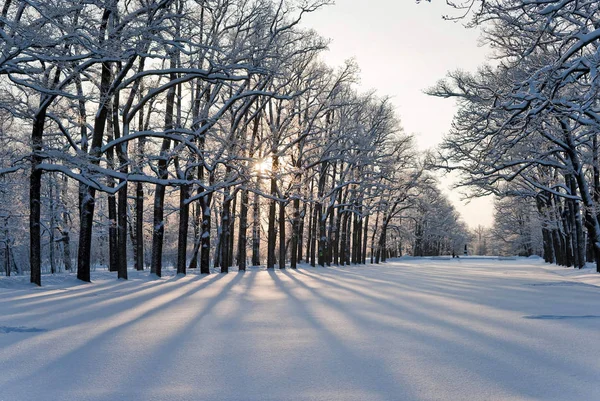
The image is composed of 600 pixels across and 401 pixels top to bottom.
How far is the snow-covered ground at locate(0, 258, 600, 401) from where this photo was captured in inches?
199

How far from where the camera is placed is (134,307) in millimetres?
11359

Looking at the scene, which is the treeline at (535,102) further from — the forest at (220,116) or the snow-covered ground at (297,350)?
the snow-covered ground at (297,350)

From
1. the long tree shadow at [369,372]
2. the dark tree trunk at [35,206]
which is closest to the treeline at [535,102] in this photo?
the long tree shadow at [369,372]

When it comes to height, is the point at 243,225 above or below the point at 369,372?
above

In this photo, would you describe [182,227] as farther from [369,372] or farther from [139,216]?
[369,372]

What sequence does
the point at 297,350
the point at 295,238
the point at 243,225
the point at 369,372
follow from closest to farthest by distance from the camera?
1. the point at 369,372
2. the point at 297,350
3. the point at 243,225
4. the point at 295,238

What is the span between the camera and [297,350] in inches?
269

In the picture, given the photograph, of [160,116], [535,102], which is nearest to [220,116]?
[160,116]

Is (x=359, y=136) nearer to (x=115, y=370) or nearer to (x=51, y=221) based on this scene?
(x=51, y=221)

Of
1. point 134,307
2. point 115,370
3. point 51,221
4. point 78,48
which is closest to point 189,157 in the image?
point 78,48

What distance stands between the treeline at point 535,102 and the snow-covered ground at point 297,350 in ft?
16.2

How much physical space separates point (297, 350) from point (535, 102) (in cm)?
975

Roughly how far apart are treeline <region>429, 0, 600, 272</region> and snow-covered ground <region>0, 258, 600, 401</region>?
495cm

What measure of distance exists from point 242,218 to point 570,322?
2082 cm
